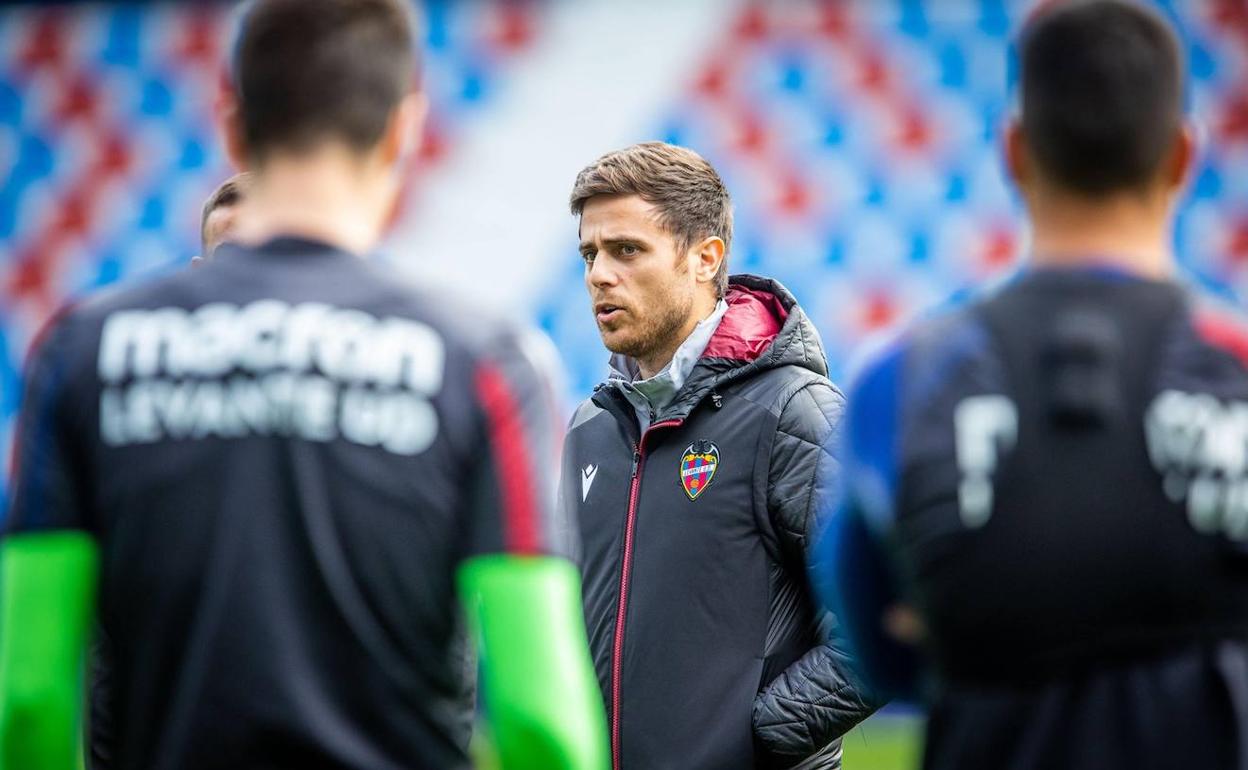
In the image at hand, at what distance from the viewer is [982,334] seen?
189 cm

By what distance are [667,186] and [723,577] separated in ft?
3.25

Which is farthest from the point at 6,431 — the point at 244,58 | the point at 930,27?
the point at 244,58

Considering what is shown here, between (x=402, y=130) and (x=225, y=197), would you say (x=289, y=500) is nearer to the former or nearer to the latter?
(x=402, y=130)

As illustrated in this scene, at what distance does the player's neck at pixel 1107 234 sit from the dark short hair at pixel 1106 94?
0.07ft

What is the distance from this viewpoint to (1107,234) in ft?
6.26

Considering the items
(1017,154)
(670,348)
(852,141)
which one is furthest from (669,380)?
(852,141)

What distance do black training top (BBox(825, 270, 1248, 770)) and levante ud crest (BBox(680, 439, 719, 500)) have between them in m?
1.48

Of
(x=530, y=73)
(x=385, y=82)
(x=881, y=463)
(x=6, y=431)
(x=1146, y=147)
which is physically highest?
(x=530, y=73)

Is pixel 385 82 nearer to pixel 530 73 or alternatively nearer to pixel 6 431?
pixel 530 73

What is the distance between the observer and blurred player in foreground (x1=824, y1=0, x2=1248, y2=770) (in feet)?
5.87

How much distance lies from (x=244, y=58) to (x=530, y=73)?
30.7ft

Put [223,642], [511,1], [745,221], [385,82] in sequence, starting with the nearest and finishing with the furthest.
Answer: [223,642]
[385,82]
[745,221]
[511,1]

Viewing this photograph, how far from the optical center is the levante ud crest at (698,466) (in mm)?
3381

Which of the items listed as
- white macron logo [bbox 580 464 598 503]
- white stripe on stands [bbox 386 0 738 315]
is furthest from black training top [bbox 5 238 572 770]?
white stripe on stands [bbox 386 0 738 315]
